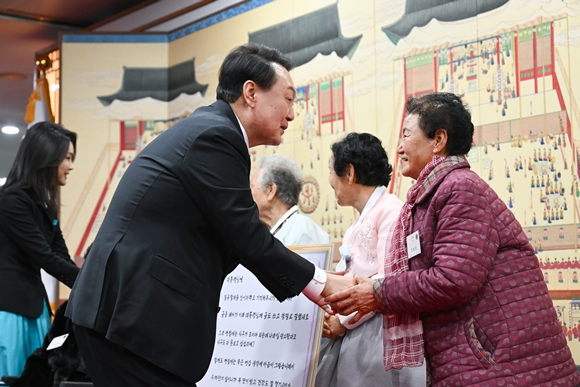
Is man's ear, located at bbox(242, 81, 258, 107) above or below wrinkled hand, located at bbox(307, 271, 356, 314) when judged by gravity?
above

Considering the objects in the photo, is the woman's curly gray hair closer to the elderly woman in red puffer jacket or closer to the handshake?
the handshake

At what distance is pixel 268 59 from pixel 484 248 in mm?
985

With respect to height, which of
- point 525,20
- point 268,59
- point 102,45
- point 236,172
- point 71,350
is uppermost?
point 102,45

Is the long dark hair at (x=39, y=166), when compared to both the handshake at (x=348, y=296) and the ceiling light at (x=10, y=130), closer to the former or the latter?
the handshake at (x=348, y=296)

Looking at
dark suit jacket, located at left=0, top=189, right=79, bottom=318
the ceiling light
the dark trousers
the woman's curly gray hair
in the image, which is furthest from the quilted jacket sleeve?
the ceiling light

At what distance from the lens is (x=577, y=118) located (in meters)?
3.85

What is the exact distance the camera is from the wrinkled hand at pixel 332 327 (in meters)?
3.25

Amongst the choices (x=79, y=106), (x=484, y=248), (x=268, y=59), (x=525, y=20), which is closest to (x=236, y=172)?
(x=268, y=59)

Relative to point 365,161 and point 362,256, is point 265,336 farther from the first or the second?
point 365,161

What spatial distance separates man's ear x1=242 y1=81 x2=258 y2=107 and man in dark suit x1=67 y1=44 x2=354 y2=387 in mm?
166

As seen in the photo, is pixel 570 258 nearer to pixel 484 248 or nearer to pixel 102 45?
pixel 484 248

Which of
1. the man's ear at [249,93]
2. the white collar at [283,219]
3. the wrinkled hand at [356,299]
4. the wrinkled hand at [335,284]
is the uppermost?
the man's ear at [249,93]

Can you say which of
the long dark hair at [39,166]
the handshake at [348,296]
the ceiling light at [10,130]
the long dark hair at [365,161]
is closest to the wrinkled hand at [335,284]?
the handshake at [348,296]

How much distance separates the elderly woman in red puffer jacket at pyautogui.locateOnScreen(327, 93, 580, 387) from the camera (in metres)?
2.28
